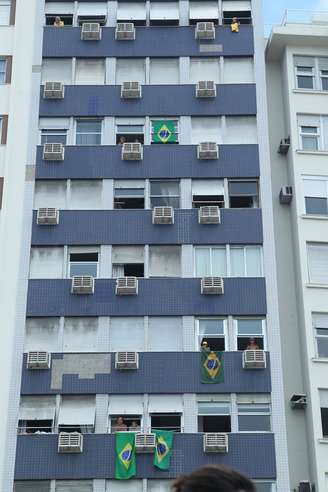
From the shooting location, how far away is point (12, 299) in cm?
2850

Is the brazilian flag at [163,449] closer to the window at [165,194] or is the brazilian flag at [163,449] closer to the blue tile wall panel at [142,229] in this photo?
the blue tile wall panel at [142,229]

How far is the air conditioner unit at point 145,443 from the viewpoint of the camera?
26.0 metres

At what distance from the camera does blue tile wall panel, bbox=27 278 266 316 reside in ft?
92.9

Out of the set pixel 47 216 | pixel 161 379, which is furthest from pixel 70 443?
pixel 47 216

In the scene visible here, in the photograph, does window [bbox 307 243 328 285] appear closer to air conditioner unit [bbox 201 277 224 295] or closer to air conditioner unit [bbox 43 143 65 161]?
air conditioner unit [bbox 201 277 224 295]

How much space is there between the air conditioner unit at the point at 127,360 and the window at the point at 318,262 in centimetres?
658

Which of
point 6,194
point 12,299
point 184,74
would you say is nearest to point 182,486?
point 12,299

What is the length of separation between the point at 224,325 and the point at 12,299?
282 inches

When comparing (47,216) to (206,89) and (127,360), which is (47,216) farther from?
(206,89)

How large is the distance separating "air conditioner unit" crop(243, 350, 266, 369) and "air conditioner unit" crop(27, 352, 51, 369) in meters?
6.36

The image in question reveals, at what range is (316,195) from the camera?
1201 inches

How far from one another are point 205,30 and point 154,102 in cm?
360

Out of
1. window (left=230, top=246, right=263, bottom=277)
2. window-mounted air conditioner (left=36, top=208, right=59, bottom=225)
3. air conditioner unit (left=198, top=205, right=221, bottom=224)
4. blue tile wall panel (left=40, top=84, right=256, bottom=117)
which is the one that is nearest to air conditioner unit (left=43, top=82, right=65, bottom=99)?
blue tile wall panel (left=40, top=84, right=256, bottom=117)

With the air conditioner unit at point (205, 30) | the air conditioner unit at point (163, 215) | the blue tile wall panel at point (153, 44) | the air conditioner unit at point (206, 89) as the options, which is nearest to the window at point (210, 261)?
the air conditioner unit at point (163, 215)
